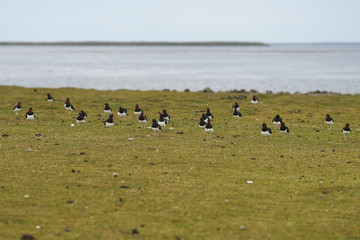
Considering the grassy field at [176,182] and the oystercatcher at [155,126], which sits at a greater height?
the oystercatcher at [155,126]

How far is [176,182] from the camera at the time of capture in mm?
17656

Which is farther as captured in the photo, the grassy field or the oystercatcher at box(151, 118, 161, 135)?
the oystercatcher at box(151, 118, 161, 135)

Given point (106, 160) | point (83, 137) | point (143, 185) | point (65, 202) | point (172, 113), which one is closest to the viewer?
point (65, 202)

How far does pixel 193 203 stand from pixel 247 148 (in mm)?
10216

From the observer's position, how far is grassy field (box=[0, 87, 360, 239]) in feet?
43.8

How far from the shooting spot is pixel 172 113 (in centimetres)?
3916

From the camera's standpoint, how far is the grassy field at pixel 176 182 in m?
13.3

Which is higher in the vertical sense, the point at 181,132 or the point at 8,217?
the point at 181,132

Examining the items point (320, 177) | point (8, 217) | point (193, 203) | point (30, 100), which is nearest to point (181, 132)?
point (320, 177)

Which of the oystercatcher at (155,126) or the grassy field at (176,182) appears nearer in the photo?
the grassy field at (176,182)

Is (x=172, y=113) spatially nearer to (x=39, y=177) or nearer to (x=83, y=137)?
(x=83, y=137)

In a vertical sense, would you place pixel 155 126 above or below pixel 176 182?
above

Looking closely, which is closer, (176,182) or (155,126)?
(176,182)

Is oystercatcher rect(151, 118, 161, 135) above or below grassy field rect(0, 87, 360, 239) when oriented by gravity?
above
